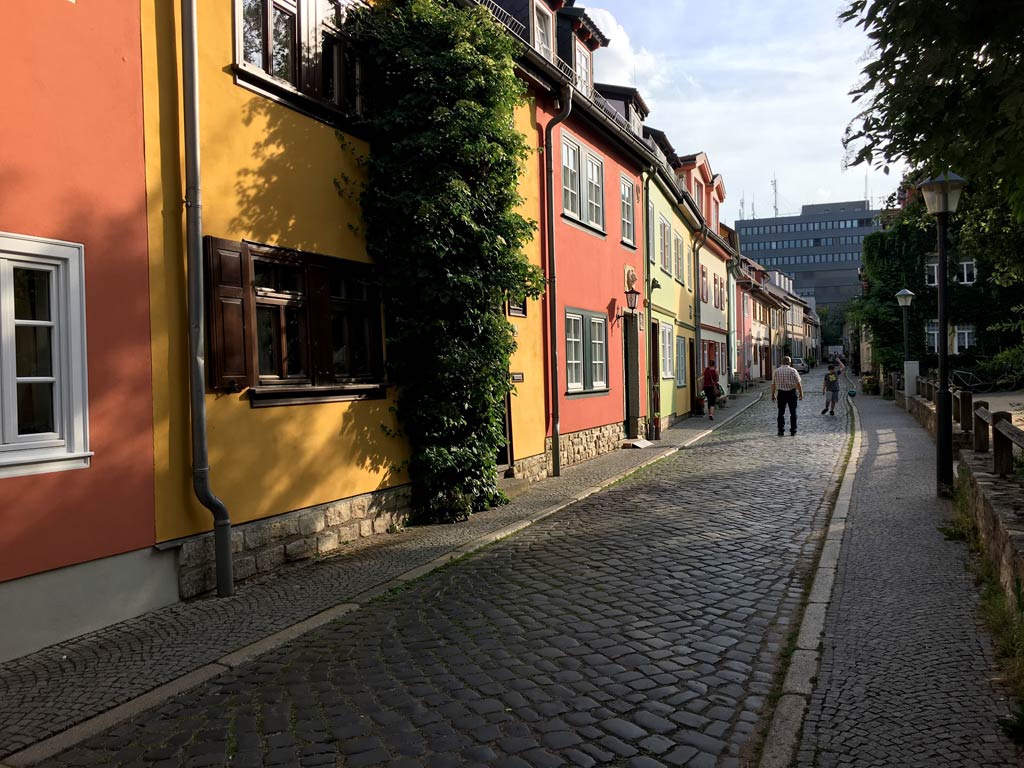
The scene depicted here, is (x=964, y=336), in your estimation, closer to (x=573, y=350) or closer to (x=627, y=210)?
(x=627, y=210)

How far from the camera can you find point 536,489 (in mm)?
11945

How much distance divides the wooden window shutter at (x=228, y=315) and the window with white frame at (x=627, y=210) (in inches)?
483

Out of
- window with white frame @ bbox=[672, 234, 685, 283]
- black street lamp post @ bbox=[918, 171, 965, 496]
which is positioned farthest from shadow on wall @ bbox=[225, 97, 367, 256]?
window with white frame @ bbox=[672, 234, 685, 283]

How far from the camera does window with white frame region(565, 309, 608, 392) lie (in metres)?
14.6

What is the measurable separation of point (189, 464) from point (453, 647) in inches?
108

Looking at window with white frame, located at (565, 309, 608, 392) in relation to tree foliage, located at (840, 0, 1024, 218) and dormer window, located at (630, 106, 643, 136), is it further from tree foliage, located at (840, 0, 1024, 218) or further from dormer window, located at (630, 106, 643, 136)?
tree foliage, located at (840, 0, 1024, 218)

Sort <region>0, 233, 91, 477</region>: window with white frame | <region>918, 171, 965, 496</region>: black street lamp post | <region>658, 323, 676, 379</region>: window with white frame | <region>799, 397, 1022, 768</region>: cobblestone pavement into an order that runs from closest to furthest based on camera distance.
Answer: <region>799, 397, 1022, 768</region>: cobblestone pavement, <region>0, 233, 91, 477</region>: window with white frame, <region>918, 171, 965, 496</region>: black street lamp post, <region>658, 323, 676, 379</region>: window with white frame

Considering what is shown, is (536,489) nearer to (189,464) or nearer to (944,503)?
(944,503)

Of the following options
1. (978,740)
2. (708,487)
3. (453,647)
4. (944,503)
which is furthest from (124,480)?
(944,503)

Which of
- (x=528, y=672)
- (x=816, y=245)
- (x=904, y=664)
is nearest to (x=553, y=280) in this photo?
(x=528, y=672)

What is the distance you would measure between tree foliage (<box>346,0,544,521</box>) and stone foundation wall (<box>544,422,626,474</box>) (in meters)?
4.09

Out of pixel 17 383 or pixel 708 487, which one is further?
pixel 708 487

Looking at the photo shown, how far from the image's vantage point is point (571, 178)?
584 inches

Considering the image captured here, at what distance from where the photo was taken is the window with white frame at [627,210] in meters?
18.3
